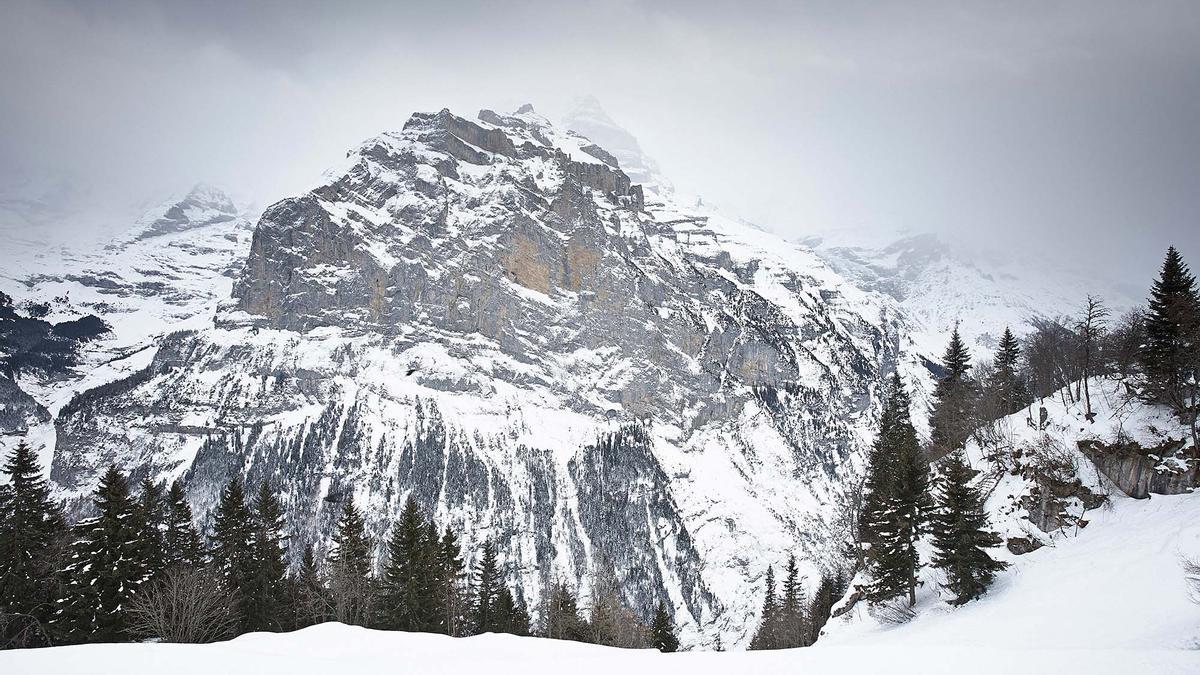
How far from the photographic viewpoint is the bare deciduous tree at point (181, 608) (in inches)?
1013

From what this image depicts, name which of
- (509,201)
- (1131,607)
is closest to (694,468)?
(509,201)

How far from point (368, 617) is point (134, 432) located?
136470 millimetres

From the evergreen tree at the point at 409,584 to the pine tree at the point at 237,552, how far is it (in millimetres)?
7394

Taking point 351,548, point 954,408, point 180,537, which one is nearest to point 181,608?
point 180,537

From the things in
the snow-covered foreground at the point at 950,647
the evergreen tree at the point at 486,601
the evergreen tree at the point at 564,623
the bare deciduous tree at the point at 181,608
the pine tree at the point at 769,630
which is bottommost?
the pine tree at the point at 769,630

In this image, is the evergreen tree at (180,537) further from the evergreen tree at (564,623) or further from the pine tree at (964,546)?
the pine tree at (964,546)

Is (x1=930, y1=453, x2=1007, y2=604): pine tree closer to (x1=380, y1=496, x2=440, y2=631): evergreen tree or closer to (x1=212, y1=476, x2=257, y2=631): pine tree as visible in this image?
(x1=380, y1=496, x2=440, y2=631): evergreen tree

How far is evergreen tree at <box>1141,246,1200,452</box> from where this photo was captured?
3225 centimetres

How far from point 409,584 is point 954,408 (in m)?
48.2

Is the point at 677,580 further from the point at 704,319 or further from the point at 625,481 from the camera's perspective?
the point at 704,319

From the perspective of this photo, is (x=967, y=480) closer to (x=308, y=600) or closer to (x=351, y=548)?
(x=351, y=548)

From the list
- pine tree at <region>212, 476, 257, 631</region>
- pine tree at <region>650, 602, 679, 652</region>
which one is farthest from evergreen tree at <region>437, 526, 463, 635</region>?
pine tree at <region>650, 602, 679, 652</region>

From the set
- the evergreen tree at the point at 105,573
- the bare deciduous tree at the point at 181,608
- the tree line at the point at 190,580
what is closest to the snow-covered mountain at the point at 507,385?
the tree line at the point at 190,580

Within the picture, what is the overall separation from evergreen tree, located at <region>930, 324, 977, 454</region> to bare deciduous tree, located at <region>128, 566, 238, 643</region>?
4999cm
